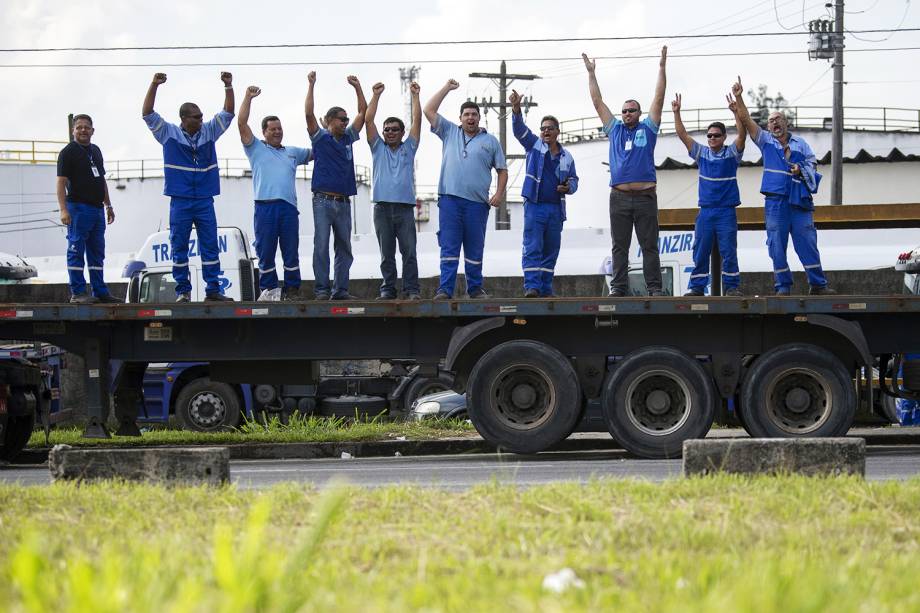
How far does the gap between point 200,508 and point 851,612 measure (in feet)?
12.0

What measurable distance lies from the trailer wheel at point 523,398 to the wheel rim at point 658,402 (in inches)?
20.3

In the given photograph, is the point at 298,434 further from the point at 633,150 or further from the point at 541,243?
the point at 633,150

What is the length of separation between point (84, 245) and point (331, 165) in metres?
2.51

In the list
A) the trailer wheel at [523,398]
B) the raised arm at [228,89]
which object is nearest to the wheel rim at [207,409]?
the raised arm at [228,89]

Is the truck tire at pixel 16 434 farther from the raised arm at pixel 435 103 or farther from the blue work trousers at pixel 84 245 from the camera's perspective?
the raised arm at pixel 435 103

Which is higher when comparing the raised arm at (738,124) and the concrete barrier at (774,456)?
the raised arm at (738,124)

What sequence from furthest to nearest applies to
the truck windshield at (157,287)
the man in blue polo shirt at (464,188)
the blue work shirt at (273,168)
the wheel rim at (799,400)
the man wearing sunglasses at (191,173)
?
the truck windshield at (157,287) < the blue work shirt at (273,168) < the man in blue polo shirt at (464,188) < the man wearing sunglasses at (191,173) < the wheel rim at (799,400)

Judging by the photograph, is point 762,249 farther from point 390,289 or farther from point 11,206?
point 11,206

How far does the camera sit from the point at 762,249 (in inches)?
948

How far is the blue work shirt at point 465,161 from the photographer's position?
11766 millimetres

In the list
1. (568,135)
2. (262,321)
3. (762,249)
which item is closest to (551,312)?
(262,321)

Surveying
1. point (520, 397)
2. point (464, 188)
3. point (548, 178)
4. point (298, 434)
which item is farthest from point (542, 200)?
point (298, 434)

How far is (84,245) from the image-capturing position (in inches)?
462

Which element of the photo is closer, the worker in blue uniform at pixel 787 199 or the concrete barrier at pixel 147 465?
the concrete barrier at pixel 147 465
